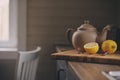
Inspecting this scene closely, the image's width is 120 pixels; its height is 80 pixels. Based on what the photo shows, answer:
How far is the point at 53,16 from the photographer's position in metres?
2.76

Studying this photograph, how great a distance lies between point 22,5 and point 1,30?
0.40 m

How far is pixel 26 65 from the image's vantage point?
1812mm

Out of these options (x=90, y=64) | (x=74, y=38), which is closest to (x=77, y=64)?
(x=90, y=64)

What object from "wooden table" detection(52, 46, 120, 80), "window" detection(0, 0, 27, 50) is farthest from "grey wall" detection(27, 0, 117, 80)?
"wooden table" detection(52, 46, 120, 80)

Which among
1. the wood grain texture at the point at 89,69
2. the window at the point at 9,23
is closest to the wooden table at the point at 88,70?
the wood grain texture at the point at 89,69

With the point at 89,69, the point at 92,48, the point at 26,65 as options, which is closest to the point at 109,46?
the point at 92,48

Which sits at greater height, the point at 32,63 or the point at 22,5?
the point at 22,5

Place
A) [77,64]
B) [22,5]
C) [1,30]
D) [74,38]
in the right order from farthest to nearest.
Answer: [1,30] → [22,5] → [74,38] → [77,64]

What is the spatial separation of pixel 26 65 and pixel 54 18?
1039mm

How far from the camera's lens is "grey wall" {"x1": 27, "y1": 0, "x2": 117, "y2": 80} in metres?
2.75

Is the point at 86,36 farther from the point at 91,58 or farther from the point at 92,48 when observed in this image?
the point at 91,58

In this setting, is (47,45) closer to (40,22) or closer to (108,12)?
(40,22)

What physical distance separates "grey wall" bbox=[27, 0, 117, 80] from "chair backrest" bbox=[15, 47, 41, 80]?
0.81 metres

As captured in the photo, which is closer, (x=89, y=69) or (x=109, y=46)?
(x=89, y=69)
